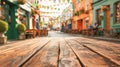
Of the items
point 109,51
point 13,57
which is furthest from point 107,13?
point 13,57

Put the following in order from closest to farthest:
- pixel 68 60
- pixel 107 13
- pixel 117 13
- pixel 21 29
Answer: pixel 68 60 → pixel 21 29 → pixel 117 13 → pixel 107 13

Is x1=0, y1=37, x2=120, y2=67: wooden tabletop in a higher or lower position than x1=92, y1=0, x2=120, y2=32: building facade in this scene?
lower

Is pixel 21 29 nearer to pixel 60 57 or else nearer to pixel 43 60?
pixel 60 57

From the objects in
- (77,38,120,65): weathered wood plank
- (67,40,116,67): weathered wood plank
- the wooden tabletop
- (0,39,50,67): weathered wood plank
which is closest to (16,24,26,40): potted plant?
(77,38,120,65): weathered wood plank

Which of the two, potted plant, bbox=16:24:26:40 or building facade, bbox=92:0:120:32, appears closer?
potted plant, bbox=16:24:26:40

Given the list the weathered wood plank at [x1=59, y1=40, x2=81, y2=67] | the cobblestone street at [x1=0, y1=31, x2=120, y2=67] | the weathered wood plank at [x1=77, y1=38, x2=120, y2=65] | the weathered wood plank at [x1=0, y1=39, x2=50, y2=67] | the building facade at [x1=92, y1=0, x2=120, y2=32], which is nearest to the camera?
the weathered wood plank at [x1=59, y1=40, x2=81, y2=67]

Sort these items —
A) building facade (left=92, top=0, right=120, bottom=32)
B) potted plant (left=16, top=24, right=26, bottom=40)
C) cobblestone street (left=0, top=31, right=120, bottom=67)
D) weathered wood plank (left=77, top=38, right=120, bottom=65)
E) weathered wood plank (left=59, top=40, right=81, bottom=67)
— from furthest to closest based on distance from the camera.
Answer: building facade (left=92, top=0, right=120, bottom=32)
potted plant (left=16, top=24, right=26, bottom=40)
weathered wood plank (left=77, top=38, right=120, bottom=65)
cobblestone street (left=0, top=31, right=120, bottom=67)
weathered wood plank (left=59, top=40, right=81, bottom=67)

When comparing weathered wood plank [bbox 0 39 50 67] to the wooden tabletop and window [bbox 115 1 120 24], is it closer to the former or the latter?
the wooden tabletop

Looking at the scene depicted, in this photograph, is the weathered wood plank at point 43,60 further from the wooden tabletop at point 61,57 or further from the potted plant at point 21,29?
the potted plant at point 21,29

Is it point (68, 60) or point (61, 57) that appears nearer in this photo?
point (68, 60)

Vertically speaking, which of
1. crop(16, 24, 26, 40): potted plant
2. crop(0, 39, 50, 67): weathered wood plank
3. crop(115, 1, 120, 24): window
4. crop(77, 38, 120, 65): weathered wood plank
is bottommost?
crop(0, 39, 50, 67): weathered wood plank

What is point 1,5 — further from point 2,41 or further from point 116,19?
point 116,19

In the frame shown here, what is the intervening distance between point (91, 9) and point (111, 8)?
298 inches

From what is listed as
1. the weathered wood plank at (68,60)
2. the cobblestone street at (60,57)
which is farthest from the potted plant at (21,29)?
the weathered wood plank at (68,60)
